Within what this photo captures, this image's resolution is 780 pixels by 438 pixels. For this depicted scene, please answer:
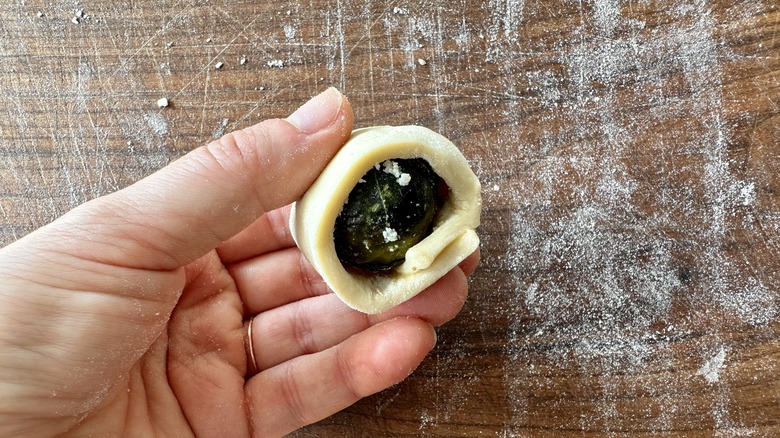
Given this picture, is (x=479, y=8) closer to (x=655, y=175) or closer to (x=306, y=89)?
(x=306, y=89)

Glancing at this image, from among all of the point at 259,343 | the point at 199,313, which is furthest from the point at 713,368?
the point at 199,313

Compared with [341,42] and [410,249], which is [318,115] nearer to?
[410,249]

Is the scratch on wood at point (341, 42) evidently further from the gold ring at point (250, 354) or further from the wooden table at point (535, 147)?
the gold ring at point (250, 354)

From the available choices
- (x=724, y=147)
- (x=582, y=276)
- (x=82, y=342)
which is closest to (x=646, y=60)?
(x=724, y=147)

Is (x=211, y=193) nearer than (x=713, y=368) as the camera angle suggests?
Yes

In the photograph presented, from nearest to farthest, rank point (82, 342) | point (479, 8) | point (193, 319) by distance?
point (82, 342), point (193, 319), point (479, 8)
